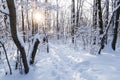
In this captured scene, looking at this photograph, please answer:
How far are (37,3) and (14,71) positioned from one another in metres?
4.58

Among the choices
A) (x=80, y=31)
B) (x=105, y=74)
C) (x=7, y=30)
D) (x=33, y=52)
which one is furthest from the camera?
(x=80, y=31)

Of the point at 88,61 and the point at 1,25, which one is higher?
the point at 1,25

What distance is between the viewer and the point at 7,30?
1169cm

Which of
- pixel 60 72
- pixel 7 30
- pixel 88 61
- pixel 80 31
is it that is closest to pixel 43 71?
pixel 60 72

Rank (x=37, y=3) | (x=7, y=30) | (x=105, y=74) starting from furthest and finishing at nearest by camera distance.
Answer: (x=37, y=3) → (x=7, y=30) → (x=105, y=74)

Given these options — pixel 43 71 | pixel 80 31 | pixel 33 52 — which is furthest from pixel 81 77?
pixel 80 31

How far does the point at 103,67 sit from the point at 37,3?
235 inches

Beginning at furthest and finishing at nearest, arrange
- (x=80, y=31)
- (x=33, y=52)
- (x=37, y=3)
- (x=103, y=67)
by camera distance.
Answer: (x=80, y=31) → (x=37, y=3) → (x=33, y=52) → (x=103, y=67)

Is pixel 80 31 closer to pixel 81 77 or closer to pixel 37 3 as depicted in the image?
pixel 37 3

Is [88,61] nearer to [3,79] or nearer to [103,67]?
[103,67]

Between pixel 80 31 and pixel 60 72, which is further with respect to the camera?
pixel 80 31

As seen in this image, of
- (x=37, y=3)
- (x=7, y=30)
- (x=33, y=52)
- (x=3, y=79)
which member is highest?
(x=37, y=3)

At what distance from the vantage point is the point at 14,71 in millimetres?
10914

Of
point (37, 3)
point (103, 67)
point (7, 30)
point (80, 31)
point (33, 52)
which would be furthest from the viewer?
point (80, 31)
